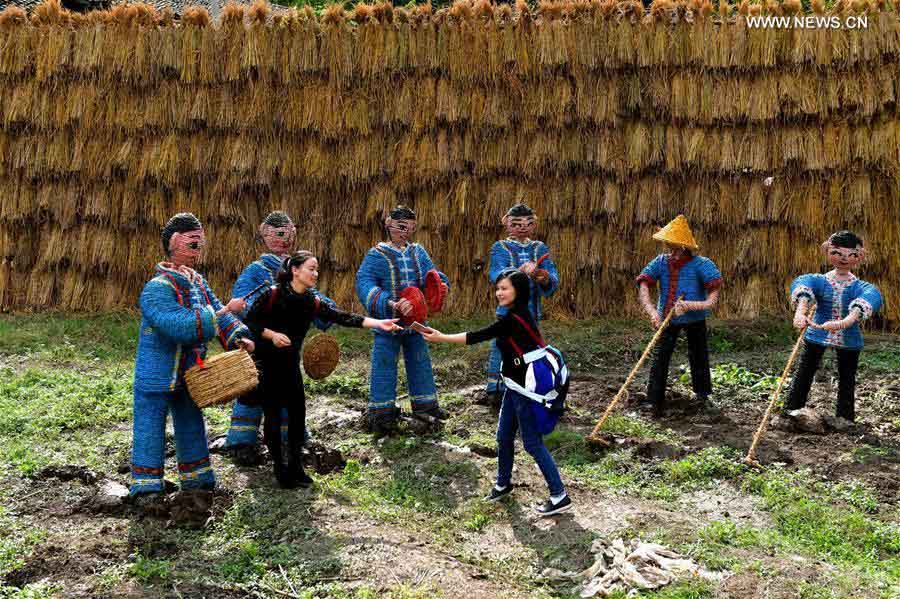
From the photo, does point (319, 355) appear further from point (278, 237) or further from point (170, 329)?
point (170, 329)

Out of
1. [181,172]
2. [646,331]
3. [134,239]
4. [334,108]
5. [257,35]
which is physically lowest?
[646,331]

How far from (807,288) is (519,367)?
9.65ft

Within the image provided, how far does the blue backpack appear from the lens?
5.71 metres

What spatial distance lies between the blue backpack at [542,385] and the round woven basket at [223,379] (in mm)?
1598

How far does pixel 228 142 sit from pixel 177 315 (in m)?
6.02

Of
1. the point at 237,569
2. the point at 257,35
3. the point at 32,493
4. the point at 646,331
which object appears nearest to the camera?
the point at 237,569

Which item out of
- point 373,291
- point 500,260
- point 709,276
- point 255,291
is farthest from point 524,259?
point 255,291

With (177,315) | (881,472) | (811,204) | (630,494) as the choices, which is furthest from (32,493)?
(811,204)

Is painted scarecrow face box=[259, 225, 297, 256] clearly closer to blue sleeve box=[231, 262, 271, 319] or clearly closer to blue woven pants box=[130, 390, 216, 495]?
blue sleeve box=[231, 262, 271, 319]

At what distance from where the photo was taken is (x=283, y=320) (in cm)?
615

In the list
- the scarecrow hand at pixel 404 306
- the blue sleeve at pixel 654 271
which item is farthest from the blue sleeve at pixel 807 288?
the scarecrow hand at pixel 404 306

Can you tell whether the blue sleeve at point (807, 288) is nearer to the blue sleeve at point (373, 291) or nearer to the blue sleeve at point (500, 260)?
the blue sleeve at point (500, 260)

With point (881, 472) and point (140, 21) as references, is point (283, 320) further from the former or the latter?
point (140, 21)

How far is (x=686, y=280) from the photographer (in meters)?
7.86
